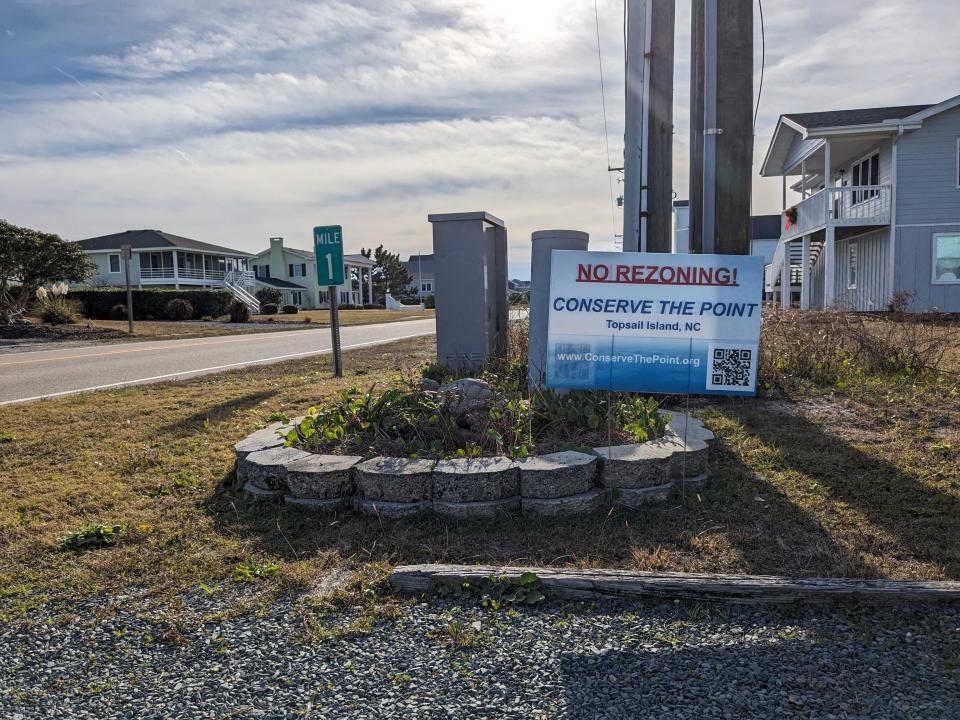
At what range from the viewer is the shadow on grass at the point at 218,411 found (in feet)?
21.8

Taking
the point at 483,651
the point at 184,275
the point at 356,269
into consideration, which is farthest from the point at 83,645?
the point at 356,269

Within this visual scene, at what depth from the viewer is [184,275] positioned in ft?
187

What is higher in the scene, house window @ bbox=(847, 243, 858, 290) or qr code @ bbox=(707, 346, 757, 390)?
house window @ bbox=(847, 243, 858, 290)

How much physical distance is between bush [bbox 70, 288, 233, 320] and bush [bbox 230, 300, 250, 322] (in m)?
2.48

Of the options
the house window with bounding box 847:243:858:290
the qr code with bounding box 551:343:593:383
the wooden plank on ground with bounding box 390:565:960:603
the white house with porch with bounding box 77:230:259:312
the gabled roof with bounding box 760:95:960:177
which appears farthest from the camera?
the white house with porch with bounding box 77:230:259:312

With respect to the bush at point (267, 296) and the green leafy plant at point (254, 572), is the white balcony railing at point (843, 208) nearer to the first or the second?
the green leafy plant at point (254, 572)

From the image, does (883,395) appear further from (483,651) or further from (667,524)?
(483,651)

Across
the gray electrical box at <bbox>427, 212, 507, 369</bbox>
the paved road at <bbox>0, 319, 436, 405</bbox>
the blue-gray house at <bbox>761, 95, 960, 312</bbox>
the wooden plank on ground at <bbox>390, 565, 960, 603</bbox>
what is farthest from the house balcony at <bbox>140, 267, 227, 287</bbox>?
the wooden plank on ground at <bbox>390, 565, 960, 603</bbox>

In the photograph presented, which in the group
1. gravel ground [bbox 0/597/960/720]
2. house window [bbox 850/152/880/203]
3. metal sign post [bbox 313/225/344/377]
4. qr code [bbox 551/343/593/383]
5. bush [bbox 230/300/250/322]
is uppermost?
house window [bbox 850/152/880/203]

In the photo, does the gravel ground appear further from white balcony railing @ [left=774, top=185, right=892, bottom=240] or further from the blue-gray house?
white balcony railing @ [left=774, top=185, right=892, bottom=240]

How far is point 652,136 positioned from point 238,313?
28544 mm

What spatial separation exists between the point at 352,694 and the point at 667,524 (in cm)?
208

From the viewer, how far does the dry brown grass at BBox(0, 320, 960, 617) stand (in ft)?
11.5

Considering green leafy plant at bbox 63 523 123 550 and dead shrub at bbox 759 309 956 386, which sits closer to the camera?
green leafy plant at bbox 63 523 123 550
